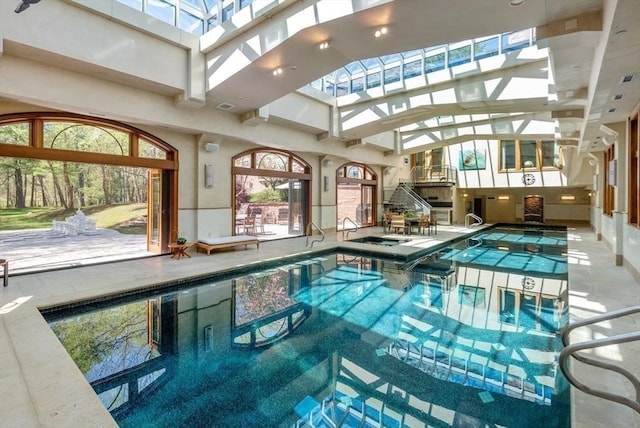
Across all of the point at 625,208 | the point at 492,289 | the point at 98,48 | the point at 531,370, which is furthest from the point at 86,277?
the point at 625,208

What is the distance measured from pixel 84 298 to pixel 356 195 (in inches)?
482

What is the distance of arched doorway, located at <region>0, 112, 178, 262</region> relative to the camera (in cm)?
634

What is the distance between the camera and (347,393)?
3.05 meters

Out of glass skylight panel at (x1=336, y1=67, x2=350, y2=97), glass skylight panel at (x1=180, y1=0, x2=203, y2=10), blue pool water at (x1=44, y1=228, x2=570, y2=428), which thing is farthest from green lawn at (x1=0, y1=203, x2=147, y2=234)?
glass skylight panel at (x1=336, y1=67, x2=350, y2=97)

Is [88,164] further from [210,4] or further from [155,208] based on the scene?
[210,4]

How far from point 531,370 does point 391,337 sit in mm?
1466

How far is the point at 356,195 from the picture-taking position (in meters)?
15.9

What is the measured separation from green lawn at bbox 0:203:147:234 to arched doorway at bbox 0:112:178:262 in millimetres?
168

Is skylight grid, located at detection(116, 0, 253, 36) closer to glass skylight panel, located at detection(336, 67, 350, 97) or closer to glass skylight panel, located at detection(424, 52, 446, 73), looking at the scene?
glass skylight panel, located at detection(336, 67, 350, 97)

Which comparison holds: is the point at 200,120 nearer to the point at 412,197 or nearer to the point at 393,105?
the point at 393,105

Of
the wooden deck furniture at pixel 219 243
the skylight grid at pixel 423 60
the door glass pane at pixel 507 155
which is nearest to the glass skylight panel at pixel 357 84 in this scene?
the skylight grid at pixel 423 60

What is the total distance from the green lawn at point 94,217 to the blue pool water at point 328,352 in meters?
3.60

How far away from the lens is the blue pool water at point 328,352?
278 cm

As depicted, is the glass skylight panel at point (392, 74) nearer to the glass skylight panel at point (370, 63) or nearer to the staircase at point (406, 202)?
the glass skylight panel at point (370, 63)
